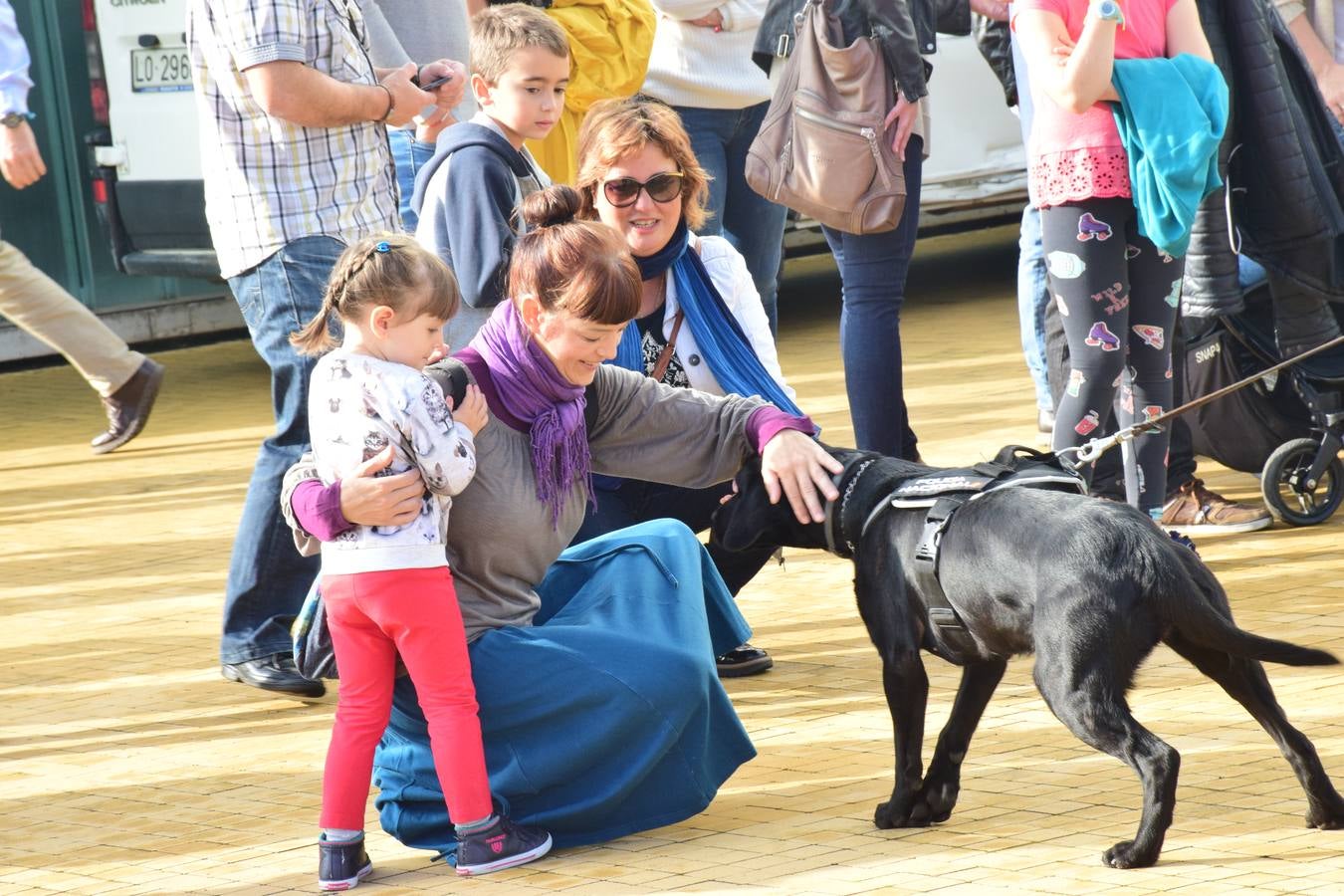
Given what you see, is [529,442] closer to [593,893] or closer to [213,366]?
[593,893]

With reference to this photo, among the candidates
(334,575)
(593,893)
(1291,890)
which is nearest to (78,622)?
(334,575)

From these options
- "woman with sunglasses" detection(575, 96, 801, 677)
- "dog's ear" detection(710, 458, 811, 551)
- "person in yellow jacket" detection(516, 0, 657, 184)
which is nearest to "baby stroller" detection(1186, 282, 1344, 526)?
"woman with sunglasses" detection(575, 96, 801, 677)

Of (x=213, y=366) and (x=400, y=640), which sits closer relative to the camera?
(x=400, y=640)

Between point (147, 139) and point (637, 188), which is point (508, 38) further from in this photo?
point (147, 139)

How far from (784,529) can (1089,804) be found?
2.64ft

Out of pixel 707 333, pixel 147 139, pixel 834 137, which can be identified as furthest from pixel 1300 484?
pixel 147 139

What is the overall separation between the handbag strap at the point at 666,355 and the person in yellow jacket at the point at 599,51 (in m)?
1.33

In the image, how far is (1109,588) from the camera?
3244 millimetres

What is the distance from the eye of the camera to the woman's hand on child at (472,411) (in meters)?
3.72

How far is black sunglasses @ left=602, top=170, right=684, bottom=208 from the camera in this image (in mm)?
4711

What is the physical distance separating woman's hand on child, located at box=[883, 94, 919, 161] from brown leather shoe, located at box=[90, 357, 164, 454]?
8.78 ft

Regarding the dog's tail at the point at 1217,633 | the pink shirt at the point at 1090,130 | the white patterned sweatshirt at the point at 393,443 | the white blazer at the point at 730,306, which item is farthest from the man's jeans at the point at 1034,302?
the white patterned sweatshirt at the point at 393,443

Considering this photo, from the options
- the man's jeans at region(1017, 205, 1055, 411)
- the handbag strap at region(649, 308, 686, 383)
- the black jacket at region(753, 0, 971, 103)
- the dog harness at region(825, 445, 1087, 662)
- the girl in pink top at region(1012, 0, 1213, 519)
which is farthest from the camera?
the man's jeans at region(1017, 205, 1055, 411)

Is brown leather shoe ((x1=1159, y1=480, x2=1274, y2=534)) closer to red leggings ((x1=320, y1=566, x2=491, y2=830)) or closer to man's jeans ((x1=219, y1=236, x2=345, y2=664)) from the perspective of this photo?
man's jeans ((x1=219, y1=236, x2=345, y2=664))
